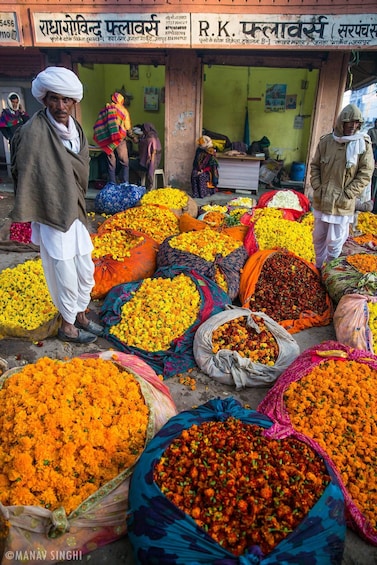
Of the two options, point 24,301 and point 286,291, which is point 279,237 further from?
point 24,301

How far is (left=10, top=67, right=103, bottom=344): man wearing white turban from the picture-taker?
2.74 meters

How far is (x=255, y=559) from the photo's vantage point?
57.6 inches

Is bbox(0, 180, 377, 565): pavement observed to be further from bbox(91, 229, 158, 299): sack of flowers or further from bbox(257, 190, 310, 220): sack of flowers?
bbox(257, 190, 310, 220): sack of flowers

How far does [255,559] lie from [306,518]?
0.29 m

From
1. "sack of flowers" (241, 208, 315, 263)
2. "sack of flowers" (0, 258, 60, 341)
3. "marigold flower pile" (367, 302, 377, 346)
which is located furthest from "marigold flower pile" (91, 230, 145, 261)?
"marigold flower pile" (367, 302, 377, 346)

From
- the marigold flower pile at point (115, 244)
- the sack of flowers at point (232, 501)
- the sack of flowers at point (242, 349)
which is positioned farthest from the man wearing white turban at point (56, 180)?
the sack of flowers at point (232, 501)

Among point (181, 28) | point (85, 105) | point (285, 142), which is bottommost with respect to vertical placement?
point (285, 142)

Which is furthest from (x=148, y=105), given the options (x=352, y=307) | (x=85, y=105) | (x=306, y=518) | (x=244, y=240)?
(x=306, y=518)

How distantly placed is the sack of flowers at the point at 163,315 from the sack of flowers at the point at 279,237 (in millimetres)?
1430

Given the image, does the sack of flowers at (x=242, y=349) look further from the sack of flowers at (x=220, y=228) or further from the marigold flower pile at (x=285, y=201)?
the marigold flower pile at (x=285, y=201)

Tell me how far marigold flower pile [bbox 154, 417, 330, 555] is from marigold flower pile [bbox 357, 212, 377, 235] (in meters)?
5.16

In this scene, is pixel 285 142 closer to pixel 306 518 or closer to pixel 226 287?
pixel 226 287

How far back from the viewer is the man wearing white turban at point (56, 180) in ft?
8.98

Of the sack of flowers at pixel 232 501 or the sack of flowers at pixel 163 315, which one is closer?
the sack of flowers at pixel 232 501
